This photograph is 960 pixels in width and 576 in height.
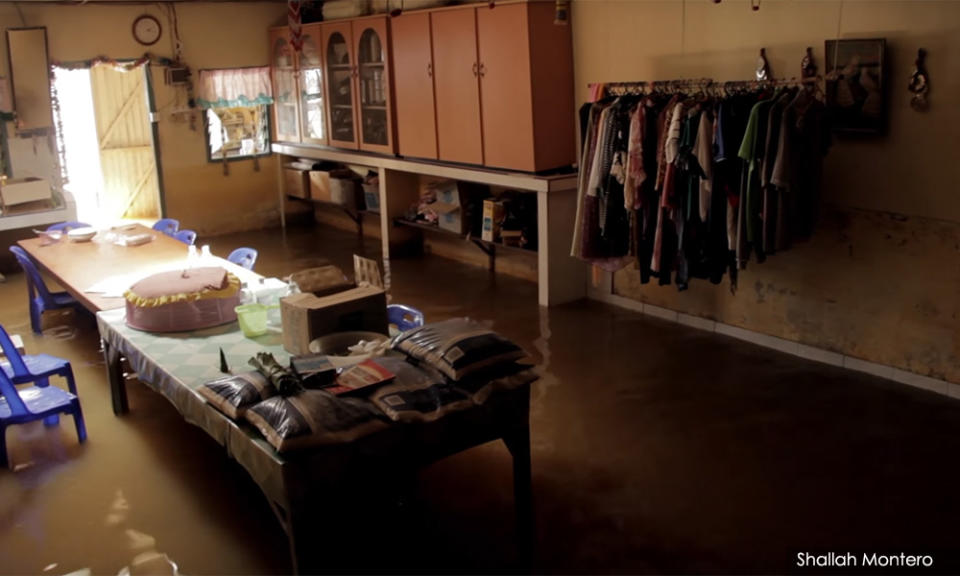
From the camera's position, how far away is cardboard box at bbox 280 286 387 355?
11.3ft

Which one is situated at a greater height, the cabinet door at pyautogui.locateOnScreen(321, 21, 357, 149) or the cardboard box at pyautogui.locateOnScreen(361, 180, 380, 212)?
the cabinet door at pyautogui.locateOnScreen(321, 21, 357, 149)

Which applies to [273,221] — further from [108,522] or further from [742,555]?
[742,555]

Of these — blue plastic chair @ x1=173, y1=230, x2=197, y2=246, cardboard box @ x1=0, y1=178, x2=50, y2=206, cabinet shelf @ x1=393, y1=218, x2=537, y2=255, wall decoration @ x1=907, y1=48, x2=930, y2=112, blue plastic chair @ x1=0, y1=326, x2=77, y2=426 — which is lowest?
blue plastic chair @ x1=0, y1=326, x2=77, y2=426

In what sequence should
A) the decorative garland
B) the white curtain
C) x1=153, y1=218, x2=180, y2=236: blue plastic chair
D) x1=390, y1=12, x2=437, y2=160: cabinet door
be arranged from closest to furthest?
x1=153, y1=218, x2=180, y2=236: blue plastic chair
x1=390, y1=12, x2=437, y2=160: cabinet door
the decorative garland
the white curtain

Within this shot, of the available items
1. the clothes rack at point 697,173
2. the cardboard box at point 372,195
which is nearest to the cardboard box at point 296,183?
the cardboard box at point 372,195

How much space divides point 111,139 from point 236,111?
156 centimetres

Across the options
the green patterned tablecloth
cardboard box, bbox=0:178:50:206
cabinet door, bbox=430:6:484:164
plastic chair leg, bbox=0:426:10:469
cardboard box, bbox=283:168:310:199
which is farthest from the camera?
cardboard box, bbox=283:168:310:199

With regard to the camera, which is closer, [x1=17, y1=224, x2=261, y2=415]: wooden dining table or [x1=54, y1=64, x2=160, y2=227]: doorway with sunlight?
[x1=17, y1=224, x2=261, y2=415]: wooden dining table

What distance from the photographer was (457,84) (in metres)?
6.71

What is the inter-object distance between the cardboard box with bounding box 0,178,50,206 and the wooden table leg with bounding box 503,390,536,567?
6.32 metres

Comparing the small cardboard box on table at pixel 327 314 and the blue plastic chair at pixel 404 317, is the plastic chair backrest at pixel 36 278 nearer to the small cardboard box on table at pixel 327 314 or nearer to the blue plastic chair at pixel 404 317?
the blue plastic chair at pixel 404 317

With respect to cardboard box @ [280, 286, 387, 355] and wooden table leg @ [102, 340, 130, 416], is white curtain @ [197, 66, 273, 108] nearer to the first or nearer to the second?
wooden table leg @ [102, 340, 130, 416]

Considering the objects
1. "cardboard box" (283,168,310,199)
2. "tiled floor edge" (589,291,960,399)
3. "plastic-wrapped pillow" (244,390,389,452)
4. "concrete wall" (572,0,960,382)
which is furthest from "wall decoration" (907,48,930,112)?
"cardboard box" (283,168,310,199)

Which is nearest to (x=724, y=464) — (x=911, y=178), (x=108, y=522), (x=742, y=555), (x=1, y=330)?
(x=742, y=555)
